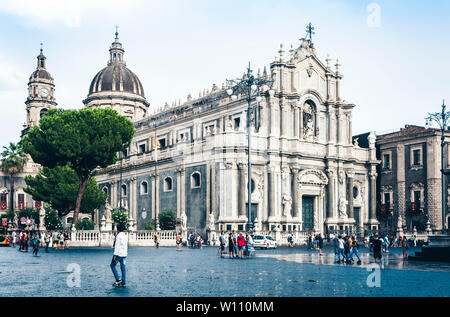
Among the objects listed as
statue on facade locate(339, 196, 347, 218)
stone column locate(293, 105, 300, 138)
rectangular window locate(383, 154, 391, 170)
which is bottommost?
statue on facade locate(339, 196, 347, 218)

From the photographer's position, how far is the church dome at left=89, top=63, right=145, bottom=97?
8031cm

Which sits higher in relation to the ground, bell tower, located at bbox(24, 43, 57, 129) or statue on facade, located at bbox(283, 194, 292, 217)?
bell tower, located at bbox(24, 43, 57, 129)

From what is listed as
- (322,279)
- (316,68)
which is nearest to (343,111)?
(316,68)

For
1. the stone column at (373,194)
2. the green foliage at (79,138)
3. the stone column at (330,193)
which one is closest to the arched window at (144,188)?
the green foliage at (79,138)

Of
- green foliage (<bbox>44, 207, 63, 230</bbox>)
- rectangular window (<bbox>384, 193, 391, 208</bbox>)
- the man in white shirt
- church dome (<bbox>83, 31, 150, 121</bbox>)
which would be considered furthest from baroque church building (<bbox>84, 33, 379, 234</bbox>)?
the man in white shirt

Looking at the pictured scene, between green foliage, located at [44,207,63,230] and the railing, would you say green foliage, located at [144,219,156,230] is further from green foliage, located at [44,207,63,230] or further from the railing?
green foliage, located at [44,207,63,230]

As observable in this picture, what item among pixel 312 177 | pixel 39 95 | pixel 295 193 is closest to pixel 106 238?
pixel 295 193

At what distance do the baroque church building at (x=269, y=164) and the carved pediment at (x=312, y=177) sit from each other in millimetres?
96

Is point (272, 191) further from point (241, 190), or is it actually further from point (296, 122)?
point (296, 122)

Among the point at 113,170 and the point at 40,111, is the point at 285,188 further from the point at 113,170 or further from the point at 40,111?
the point at 40,111

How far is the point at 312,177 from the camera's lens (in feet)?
176

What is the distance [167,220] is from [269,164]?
1019cm

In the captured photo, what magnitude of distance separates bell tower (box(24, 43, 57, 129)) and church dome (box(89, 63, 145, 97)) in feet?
21.8
